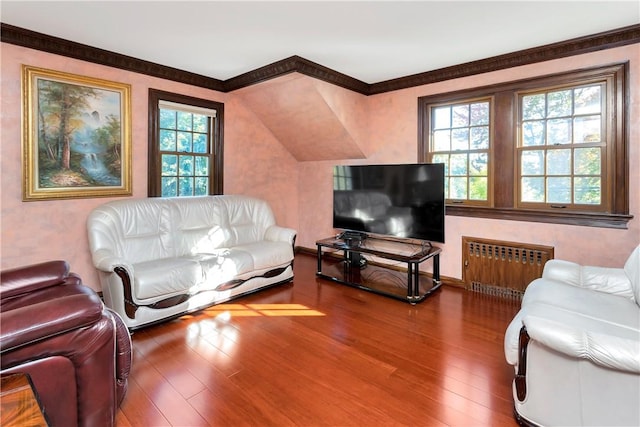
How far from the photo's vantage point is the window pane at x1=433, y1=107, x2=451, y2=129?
427 cm

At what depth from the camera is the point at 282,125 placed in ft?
16.8

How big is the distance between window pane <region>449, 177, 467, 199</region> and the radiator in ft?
1.74

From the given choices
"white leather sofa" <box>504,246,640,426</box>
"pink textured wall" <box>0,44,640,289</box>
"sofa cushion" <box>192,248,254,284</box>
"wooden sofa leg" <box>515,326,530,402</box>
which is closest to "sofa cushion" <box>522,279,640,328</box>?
"white leather sofa" <box>504,246,640,426</box>

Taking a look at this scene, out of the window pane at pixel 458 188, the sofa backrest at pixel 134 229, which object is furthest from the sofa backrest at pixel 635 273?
the sofa backrest at pixel 134 229

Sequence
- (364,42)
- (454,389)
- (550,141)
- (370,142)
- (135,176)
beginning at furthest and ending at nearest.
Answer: (370,142)
(135,176)
(550,141)
(364,42)
(454,389)

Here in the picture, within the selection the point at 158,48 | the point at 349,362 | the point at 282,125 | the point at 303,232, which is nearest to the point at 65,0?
the point at 158,48

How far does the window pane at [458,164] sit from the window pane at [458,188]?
8 centimetres

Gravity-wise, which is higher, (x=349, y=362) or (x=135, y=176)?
(x=135, y=176)

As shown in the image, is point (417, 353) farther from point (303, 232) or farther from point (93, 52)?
point (93, 52)

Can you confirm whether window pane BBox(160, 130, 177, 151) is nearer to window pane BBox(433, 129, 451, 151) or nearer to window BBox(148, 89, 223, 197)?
window BBox(148, 89, 223, 197)

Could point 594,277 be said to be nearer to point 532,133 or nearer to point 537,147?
point 537,147

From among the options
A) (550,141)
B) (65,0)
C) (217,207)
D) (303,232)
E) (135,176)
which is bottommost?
(303,232)

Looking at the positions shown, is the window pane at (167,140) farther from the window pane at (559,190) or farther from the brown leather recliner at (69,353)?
the window pane at (559,190)

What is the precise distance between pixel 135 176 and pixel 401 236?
125 inches
